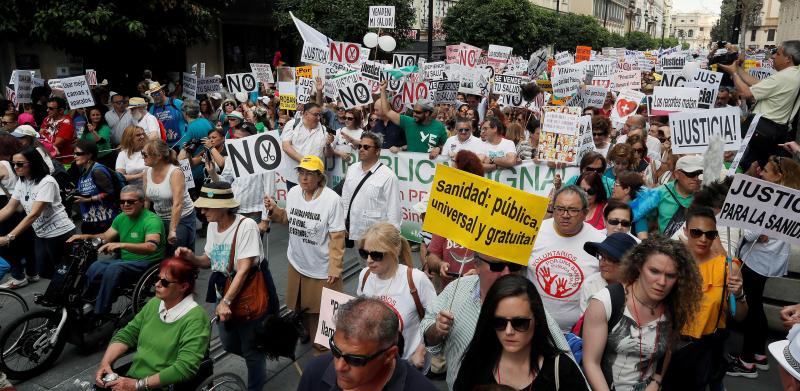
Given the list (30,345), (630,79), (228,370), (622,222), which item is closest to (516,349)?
(622,222)

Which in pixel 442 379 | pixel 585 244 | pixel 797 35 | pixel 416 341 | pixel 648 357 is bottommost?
pixel 442 379

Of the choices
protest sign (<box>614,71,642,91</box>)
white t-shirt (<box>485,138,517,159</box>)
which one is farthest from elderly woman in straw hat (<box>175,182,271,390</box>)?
protest sign (<box>614,71,642,91</box>)

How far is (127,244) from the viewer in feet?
17.7

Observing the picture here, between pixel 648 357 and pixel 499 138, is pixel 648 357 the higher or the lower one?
the lower one

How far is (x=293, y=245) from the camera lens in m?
5.29

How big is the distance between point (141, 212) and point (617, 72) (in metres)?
13.0

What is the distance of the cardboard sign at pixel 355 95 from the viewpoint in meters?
8.94

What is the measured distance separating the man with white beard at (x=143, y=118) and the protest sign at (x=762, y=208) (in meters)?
7.94

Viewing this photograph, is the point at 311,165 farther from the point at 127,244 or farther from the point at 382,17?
the point at 382,17

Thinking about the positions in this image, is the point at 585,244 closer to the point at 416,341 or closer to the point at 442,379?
the point at 416,341

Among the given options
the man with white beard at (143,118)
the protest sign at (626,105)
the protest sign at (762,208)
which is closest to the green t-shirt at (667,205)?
the protest sign at (762,208)

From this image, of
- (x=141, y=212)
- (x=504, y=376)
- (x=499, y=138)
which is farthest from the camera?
(x=499, y=138)

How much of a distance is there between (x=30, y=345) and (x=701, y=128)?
6.47 metres

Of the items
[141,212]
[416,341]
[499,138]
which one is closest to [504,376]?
[416,341]
